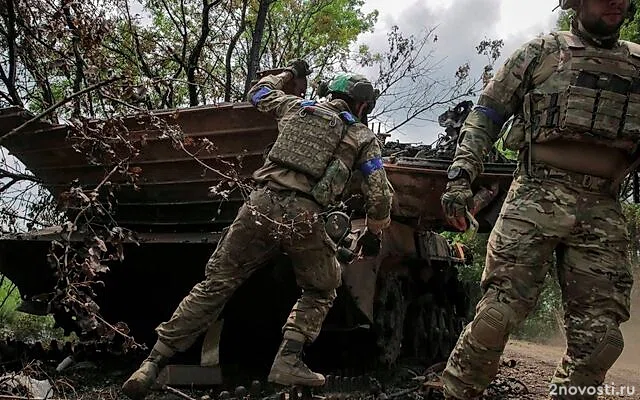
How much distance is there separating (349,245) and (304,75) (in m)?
1.18

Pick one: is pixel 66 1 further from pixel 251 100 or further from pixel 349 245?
pixel 349 245

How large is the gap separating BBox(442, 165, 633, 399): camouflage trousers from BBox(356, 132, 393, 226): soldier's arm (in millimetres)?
1153

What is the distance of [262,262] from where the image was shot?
178 inches

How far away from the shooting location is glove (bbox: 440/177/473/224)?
350cm

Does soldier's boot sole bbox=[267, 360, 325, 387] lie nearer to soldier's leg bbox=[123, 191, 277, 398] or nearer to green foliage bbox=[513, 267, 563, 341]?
soldier's leg bbox=[123, 191, 277, 398]

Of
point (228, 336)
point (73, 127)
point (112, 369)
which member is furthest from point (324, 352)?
point (73, 127)

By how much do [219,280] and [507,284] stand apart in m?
1.72

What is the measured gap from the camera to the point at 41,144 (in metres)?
6.38

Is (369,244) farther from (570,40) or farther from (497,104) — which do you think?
(570,40)

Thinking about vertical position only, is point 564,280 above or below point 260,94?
below

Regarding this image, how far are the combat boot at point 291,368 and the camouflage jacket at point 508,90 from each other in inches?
58.4

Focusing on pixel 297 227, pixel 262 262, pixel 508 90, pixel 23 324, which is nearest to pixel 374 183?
pixel 297 227

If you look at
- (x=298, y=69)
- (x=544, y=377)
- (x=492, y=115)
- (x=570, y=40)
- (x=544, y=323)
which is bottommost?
(x=544, y=377)

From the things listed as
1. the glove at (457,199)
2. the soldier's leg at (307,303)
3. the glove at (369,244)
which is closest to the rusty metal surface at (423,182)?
the glove at (369,244)
